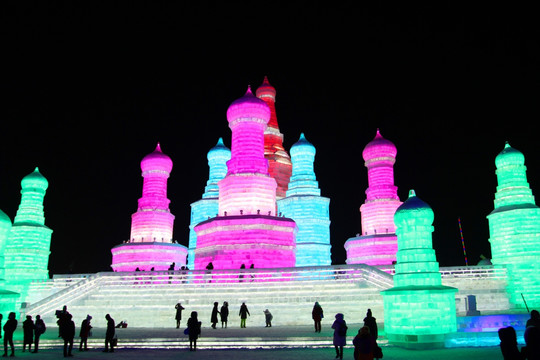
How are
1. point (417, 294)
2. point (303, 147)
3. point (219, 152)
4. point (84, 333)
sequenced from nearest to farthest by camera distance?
point (84, 333), point (417, 294), point (303, 147), point (219, 152)

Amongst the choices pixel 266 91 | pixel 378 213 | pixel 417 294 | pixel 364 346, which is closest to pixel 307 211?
pixel 378 213

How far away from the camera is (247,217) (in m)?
33.9

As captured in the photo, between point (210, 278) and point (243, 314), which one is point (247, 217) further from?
point (243, 314)

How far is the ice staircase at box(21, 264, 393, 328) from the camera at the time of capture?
2348cm

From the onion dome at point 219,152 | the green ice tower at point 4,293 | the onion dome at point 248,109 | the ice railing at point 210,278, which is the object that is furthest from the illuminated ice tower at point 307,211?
the green ice tower at point 4,293

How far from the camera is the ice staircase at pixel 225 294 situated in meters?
23.5

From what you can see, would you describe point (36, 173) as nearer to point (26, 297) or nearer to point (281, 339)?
point (26, 297)

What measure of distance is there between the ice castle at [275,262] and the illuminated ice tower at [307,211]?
140 millimetres

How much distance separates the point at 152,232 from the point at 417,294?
3070cm

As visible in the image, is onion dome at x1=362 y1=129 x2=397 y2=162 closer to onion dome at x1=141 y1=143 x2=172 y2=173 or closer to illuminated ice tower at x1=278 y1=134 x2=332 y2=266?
illuminated ice tower at x1=278 y1=134 x2=332 y2=266

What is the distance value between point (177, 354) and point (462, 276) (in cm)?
1856

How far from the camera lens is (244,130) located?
123ft

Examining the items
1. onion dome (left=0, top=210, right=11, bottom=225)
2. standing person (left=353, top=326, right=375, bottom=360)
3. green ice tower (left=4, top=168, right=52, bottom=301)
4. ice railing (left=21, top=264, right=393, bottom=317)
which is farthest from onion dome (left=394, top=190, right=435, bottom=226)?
green ice tower (left=4, top=168, right=52, bottom=301)

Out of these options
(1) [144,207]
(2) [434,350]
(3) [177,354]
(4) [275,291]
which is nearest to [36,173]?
(1) [144,207]
